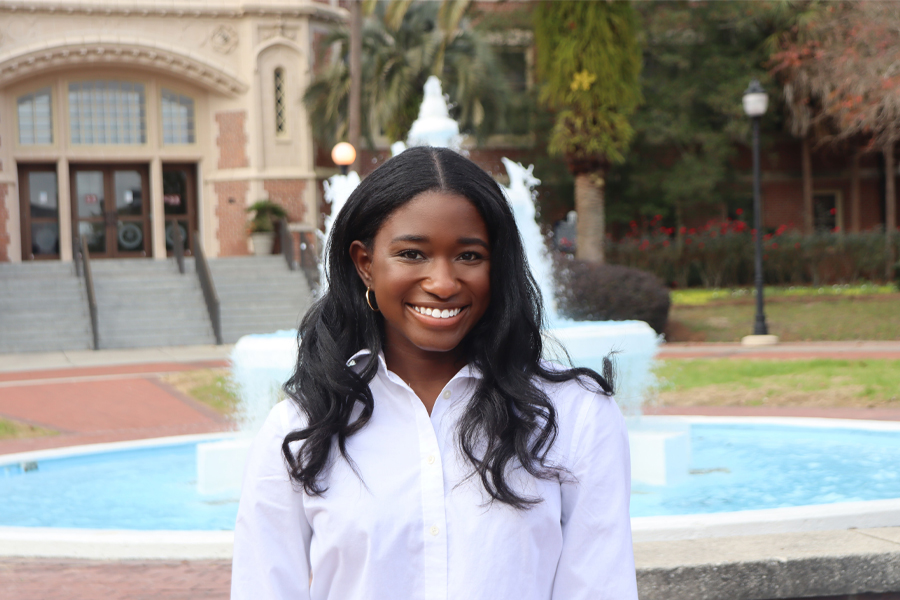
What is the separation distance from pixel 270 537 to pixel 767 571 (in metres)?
2.32

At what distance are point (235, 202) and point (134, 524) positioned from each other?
21.9m

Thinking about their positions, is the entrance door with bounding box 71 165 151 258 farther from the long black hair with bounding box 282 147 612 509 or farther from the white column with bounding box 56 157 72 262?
the long black hair with bounding box 282 147 612 509

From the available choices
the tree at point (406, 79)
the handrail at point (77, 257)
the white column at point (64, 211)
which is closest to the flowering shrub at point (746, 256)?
the tree at point (406, 79)

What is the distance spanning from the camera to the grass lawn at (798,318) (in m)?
17.9

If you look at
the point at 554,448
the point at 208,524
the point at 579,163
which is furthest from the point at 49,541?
the point at 579,163

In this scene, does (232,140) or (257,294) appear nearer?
(257,294)

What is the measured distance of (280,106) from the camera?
2730 centimetres

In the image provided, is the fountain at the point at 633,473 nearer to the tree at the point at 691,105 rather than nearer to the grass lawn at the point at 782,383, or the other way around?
the grass lawn at the point at 782,383

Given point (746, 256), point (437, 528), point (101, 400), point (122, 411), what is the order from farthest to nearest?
point (746, 256) < point (101, 400) < point (122, 411) < point (437, 528)

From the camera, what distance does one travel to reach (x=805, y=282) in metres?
26.5

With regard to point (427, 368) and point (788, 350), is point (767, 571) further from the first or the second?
point (788, 350)

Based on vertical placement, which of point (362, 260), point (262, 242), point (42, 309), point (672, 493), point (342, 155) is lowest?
point (672, 493)

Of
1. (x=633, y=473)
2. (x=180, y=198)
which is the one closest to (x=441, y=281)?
(x=633, y=473)

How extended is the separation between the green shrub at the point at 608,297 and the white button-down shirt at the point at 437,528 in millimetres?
15204
